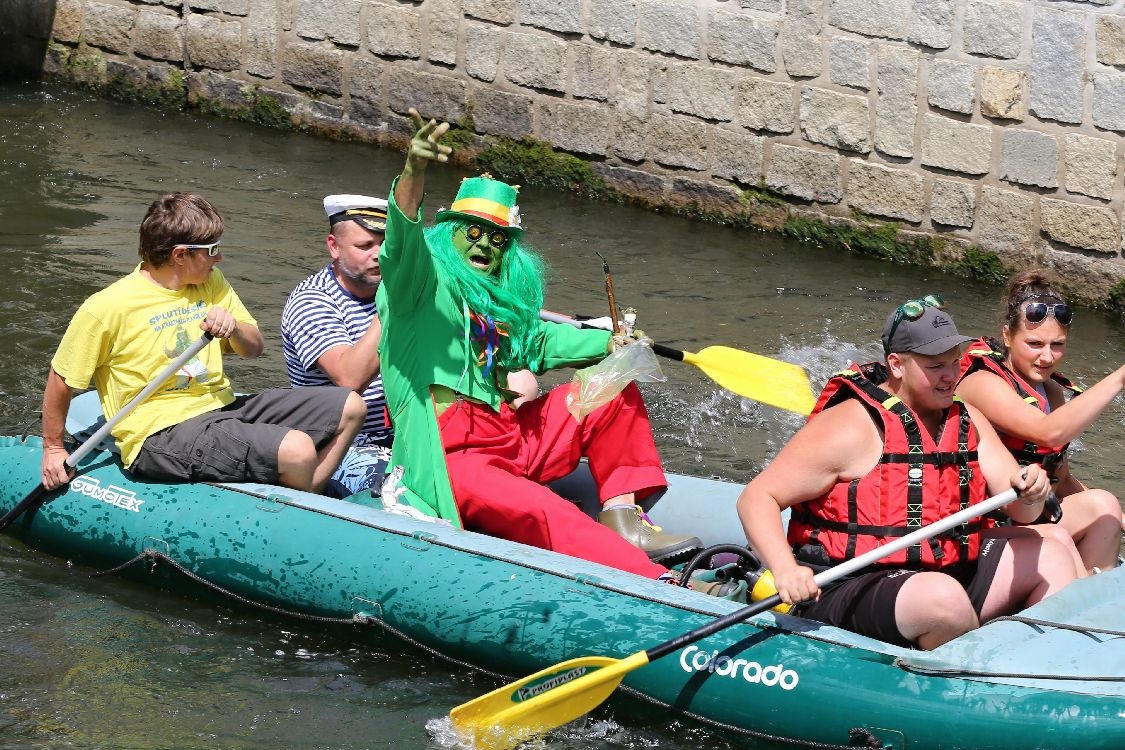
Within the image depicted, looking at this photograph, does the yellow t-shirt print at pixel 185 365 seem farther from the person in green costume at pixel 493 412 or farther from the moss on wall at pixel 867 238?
the moss on wall at pixel 867 238

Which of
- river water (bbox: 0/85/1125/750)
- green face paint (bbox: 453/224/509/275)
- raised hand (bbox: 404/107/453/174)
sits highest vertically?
raised hand (bbox: 404/107/453/174)

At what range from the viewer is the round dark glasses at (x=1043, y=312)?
15.1 ft

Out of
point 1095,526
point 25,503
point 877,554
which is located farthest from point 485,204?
point 1095,526

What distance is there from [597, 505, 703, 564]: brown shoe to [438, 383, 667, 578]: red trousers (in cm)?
7

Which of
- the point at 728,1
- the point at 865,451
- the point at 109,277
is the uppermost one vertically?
the point at 728,1

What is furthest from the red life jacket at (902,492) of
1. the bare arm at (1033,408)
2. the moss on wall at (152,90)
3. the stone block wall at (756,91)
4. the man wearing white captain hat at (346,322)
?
the moss on wall at (152,90)

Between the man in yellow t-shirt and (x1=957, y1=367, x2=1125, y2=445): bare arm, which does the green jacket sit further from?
(x1=957, y1=367, x2=1125, y2=445): bare arm

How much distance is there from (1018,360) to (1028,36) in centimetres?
421

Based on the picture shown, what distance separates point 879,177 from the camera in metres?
9.13

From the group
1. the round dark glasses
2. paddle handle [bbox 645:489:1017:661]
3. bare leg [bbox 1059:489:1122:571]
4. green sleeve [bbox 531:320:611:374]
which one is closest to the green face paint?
green sleeve [bbox 531:320:611:374]

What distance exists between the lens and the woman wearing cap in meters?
3.95

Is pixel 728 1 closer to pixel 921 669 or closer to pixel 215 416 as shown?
pixel 215 416

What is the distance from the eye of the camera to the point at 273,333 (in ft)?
25.0

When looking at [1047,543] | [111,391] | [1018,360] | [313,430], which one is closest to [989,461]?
[1047,543]
